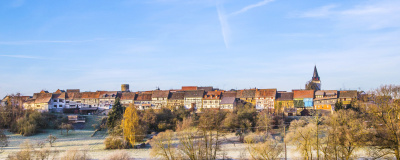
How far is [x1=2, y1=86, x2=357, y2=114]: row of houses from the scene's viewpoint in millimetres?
71562

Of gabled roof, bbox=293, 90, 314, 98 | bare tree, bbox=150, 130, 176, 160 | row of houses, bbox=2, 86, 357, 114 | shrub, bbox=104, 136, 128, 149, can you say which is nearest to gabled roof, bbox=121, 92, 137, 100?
row of houses, bbox=2, 86, 357, 114

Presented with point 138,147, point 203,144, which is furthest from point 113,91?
point 203,144

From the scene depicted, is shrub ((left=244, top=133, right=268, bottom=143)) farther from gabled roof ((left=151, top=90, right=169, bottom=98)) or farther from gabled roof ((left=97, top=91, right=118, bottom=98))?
gabled roof ((left=97, top=91, right=118, bottom=98))

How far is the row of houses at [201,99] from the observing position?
71.6 meters

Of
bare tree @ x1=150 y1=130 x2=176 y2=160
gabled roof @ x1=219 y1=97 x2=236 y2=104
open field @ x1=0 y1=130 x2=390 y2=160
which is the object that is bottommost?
open field @ x1=0 y1=130 x2=390 y2=160

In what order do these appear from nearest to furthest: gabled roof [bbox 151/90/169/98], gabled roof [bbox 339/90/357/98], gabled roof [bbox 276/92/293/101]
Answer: gabled roof [bbox 339/90/357/98], gabled roof [bbox 276/92/293/101], gabled roof [bbox 151/90/169/98]

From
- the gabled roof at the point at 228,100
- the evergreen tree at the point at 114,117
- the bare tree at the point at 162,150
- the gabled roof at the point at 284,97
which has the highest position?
the gabled roof at the point at 284,97

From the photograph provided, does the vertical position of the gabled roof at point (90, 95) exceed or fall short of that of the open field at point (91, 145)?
it exceeds it

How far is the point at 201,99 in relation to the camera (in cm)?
7819

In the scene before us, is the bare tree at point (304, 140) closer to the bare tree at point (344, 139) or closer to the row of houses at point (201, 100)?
the bare tree at point (344, 139)

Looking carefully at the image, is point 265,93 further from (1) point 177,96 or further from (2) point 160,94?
(2) point 160,94

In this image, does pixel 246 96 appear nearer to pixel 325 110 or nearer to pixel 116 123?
pixel 325 110

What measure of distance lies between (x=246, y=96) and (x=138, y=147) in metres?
39.7

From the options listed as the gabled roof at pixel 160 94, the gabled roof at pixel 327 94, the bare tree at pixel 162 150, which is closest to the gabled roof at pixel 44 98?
the gabled roof at pixel 160 94
